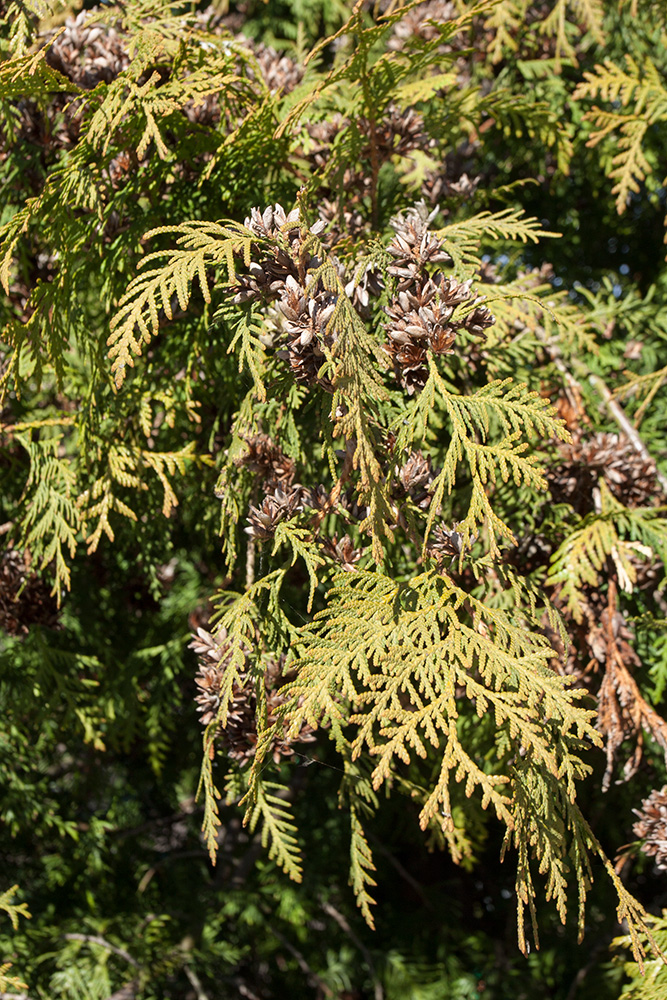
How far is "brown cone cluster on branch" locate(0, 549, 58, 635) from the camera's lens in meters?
1.92

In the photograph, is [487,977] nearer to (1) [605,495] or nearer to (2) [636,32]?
(1) [605,495]

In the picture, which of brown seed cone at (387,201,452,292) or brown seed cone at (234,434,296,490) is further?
brown seed cone at (234,434,296,490)

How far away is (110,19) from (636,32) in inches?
63.5

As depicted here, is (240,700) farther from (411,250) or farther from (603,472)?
(603,472)

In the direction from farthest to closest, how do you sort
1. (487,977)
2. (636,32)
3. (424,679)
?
(487,977), (636,32), (424,679)

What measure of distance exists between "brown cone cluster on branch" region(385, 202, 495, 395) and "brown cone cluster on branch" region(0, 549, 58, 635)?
1.08 meters

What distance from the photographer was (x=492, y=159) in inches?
103

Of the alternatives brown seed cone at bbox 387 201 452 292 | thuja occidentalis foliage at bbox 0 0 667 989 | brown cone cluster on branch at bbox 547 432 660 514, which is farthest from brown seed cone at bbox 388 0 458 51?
brown cone cluster on branch at bbox 547 432 660 514

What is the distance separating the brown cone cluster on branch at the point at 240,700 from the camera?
144 centimetres

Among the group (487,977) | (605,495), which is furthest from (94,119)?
(487,977)

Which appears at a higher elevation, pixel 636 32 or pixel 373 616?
pixel 636 32

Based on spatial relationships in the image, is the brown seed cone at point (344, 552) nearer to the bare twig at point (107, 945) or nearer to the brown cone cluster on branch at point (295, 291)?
the brown cone cluster on branch at point (295, 291)

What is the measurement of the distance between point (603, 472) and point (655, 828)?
80 cm

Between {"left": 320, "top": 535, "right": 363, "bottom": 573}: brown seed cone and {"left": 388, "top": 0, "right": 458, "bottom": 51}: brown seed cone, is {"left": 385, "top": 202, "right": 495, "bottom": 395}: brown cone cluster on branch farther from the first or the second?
{"left": 388, "top": 0, "right": 458, "bottom": 51}: brown seed cone
